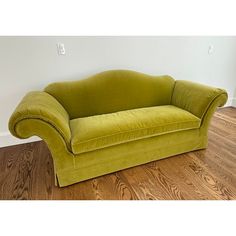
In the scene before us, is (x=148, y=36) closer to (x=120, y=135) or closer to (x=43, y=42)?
(x=43, y=42)

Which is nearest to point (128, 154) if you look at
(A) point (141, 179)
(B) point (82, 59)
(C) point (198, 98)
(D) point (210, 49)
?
(A) point (141, 179)

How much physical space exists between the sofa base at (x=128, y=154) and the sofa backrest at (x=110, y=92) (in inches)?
22.4

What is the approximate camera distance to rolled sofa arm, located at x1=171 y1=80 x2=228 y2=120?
1754 mm

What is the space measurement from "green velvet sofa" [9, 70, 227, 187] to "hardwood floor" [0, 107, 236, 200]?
8cm

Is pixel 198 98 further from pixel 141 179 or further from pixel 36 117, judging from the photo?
pixel 36 117

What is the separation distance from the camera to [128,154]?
164cm

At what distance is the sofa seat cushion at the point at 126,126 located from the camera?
4.75 ft

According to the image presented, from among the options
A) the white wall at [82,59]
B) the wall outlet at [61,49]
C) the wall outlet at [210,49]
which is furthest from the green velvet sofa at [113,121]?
the wall outlet at [210,49]

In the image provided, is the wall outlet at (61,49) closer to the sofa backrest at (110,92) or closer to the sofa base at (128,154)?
the sofa backrest at (110,92)

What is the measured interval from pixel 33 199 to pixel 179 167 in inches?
50.3

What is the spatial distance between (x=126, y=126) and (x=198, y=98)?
83 cm

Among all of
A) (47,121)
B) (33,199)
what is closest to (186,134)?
(47,121)

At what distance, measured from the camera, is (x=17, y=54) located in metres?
1.92


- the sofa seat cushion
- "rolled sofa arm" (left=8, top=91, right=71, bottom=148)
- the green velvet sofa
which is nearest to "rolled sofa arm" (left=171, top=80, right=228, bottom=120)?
the green velvet sofa
